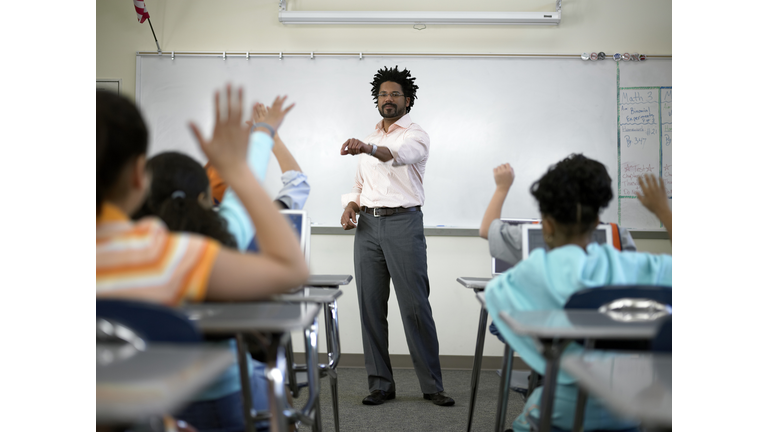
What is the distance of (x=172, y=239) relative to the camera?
0.68m

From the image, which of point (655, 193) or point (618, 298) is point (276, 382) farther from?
point (655, 193)

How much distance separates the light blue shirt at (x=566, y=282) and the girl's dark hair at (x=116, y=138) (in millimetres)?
779

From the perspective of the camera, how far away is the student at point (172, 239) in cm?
65

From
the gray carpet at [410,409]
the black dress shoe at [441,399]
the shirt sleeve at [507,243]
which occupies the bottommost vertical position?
the gray carpet at [410,409]

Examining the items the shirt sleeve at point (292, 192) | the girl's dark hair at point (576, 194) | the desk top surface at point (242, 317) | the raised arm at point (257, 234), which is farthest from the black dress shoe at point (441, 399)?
the raised arm at point (257, 234)

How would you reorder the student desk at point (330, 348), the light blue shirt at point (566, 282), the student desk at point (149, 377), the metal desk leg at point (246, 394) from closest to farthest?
the student desk at point (149, 377), the metal desk leg at point (246, 394), the light blue shirt at point (566, 282), the student desk at point (330, 348)

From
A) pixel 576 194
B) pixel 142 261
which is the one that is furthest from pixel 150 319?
pixel 576 194

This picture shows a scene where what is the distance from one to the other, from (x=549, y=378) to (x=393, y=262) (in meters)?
1.59

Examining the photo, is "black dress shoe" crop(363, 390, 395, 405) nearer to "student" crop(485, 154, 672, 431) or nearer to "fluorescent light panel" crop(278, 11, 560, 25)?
"student" crop(485, 154, 672, 431)

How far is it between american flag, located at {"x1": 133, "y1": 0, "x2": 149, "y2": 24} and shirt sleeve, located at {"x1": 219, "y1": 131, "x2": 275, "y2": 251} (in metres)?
2.56

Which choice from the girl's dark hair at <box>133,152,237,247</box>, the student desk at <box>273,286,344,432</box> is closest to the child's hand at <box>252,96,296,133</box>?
the girl's dark hair at <box>133,152,237,247</box>

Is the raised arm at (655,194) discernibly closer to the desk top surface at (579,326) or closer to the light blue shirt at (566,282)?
the light blue shirt at (566,282)

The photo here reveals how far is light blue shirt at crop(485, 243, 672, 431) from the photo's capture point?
1.05 metres
